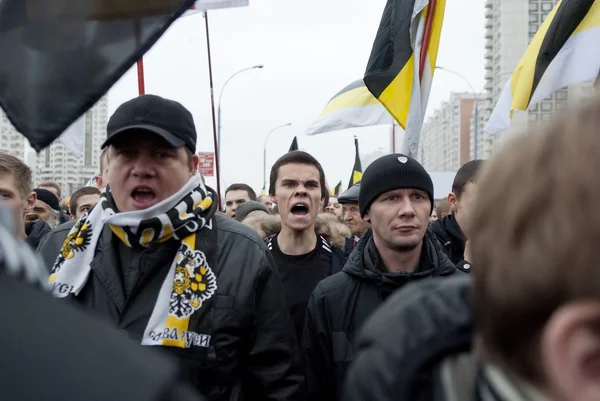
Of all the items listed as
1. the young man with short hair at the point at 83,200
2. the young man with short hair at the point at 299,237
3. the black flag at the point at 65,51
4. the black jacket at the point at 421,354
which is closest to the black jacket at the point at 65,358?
the black jacket at the point at 421,354

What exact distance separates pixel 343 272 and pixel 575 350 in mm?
2765

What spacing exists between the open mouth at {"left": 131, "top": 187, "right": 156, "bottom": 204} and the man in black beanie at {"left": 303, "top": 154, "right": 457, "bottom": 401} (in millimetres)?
1037

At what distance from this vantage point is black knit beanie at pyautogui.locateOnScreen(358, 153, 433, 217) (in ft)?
12.1

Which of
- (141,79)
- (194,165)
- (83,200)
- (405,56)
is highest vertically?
(405,56)

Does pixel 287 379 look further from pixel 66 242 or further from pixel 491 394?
pixel 491 394

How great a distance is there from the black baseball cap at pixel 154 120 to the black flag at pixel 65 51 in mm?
786

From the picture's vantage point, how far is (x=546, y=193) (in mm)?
788

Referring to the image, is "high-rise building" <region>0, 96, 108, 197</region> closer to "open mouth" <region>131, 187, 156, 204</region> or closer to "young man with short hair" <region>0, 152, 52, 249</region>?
"young man with short hair" <region>0, 152, 52, 249</region>

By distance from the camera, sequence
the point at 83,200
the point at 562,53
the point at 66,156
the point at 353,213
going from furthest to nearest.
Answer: the point at 66,156 < the point at 353,213 < the point at 83,200 < the point at 562,53

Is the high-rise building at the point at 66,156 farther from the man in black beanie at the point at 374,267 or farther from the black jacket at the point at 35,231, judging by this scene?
the man in black beanie at the point at 374,267

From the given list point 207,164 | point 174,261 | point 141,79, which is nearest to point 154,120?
point 174,261

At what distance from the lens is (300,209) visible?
4973mm

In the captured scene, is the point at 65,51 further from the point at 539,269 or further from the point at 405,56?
the point at 405,56

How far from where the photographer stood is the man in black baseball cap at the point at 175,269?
8.64 feet
